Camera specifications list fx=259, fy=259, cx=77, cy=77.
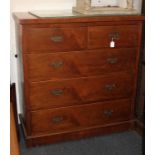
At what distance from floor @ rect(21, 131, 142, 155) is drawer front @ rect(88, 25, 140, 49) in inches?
30.6

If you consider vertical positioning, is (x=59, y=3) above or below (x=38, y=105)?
above

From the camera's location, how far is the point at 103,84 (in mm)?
2053

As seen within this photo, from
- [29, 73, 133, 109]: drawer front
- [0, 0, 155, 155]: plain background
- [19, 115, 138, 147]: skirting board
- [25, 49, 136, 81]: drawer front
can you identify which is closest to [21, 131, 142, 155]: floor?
[19, 115, 138, 147]: skirting board

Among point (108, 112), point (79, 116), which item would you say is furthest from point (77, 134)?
point (108, 112)

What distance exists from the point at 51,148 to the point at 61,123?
0.21 meters

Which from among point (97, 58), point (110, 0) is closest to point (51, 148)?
point (97, 58)

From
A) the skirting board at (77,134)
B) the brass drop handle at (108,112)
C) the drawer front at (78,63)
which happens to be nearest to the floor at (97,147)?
the skirting board at (77,134)

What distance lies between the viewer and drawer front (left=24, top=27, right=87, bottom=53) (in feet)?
5.74

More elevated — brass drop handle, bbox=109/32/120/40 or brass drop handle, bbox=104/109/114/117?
brass drop handle, bbox=109/32/120/40

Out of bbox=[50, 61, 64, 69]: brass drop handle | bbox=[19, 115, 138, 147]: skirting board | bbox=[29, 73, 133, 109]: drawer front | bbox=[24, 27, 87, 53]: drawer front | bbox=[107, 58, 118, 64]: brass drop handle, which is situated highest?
bbox=[24, 27, 87, 53]: drawer front

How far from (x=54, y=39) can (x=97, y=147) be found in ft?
3.00

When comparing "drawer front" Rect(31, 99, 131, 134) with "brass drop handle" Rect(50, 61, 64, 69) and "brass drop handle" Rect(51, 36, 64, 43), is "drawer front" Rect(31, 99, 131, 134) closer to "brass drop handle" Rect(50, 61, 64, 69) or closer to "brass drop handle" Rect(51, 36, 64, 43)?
"brass drop handle" Rect(50, 61, 64, 69)
